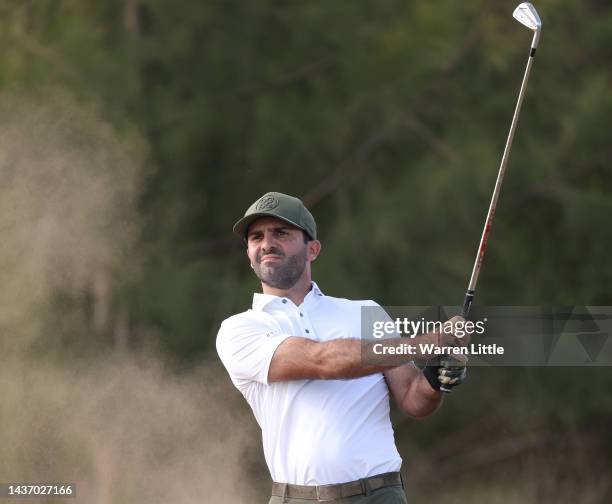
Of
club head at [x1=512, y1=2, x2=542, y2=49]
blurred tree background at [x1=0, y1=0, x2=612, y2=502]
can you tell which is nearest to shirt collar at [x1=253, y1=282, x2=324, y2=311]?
club head at [x1=512, y1=2, x2=542, y2=49]

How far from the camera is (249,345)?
158 inches

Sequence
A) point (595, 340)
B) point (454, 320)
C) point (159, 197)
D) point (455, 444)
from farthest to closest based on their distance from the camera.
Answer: point (455, 444)
point (159, 197)
point (595, 340)
point (454, 320)

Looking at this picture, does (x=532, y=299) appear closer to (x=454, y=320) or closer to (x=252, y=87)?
(x=252, y=87)

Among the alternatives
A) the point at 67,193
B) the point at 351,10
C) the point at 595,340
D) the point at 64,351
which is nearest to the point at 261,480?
the point at 64,351

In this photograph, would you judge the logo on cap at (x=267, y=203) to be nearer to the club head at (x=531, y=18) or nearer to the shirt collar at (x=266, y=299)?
the shirt collar at (x=266, y=299)

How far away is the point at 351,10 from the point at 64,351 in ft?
12.3

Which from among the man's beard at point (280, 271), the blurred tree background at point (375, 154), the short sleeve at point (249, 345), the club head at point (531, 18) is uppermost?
the blurred tree background at point (375, 154)

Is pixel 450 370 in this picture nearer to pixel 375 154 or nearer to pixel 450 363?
pixel 450 363

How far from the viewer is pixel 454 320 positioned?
142 inches

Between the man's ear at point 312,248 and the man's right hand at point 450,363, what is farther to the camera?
the man's ear at point 312,248

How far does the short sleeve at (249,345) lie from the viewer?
12.9 feet

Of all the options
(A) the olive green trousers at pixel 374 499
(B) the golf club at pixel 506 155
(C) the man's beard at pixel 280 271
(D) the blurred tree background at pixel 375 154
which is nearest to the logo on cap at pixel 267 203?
(C) the man's beard at pixel 280 271

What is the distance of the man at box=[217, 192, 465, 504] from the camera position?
3857 mm

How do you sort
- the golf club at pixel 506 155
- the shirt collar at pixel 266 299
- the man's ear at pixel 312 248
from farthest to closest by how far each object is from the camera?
the man's ear at pixel 312 248
the shirt collar at pixel 266 299
the golf club at pixel 506 155
